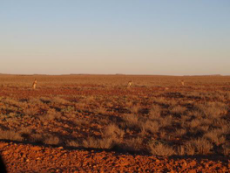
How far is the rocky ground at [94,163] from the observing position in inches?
207

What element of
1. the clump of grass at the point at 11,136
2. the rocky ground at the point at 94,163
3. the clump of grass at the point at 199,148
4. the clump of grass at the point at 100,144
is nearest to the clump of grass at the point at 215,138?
the clump of grass at the point at 199,148

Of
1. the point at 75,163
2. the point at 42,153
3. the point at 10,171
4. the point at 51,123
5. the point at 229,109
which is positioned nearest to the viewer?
the point at 10,171

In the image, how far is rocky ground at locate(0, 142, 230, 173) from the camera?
17.3 ft

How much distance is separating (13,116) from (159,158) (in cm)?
958

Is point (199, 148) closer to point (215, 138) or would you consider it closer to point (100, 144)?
point (215, 138)

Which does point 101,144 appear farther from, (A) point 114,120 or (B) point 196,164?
(A) point 114,120

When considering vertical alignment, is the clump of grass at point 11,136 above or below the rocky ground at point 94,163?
below

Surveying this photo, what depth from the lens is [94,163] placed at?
18.5 feet

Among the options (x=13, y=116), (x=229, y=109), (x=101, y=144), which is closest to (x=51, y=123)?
(x=13, y=116)

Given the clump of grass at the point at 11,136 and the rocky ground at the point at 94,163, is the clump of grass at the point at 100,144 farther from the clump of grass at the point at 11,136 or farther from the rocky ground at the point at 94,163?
the clump of grass at the point at 11,136

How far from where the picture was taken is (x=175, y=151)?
689 centimetres

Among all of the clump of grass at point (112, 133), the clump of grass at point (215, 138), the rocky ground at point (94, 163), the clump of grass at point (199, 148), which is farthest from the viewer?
the clump of grass at point (112, 133)

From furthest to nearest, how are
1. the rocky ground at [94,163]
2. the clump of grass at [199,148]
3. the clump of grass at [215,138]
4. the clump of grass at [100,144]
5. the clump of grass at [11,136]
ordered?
the clump of grass at [11,136] < the clump of grass at [215,138] < the clump of grass at [100,144] < the clump of grass at [199,148] < the rocky ground at [94,163]

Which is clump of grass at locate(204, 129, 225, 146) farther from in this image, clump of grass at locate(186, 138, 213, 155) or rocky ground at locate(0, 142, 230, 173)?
rocky ground at locate(0, 142, 230, 173)
